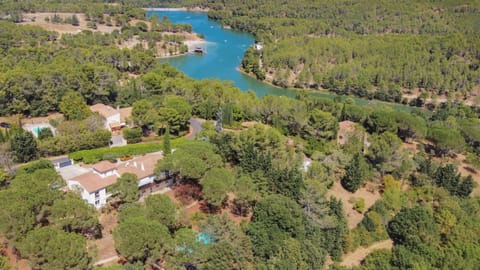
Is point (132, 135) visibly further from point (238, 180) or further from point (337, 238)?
point (337, 238)

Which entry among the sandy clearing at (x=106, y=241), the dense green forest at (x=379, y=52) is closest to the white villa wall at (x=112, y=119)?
the sandy clearing at (x=106, y=241)

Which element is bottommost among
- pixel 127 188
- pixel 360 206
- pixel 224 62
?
pixel 224 62

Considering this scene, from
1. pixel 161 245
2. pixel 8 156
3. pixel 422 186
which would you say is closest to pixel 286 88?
pixel 422 186

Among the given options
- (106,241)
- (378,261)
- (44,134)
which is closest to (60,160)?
(44,134)

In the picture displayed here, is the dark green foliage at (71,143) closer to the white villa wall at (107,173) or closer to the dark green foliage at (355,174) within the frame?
the white villa wall at (107,173)

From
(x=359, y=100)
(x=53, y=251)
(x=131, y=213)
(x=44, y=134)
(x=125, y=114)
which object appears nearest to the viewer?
(x=53, y=251)

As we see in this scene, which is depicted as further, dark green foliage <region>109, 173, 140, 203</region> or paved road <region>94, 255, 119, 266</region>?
dark green foliage <region>109, 173, 140, 203</region>

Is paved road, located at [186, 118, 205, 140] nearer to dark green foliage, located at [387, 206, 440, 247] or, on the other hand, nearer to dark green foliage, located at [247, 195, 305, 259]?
dark green foliage, located at [247, 195, 305, 259]

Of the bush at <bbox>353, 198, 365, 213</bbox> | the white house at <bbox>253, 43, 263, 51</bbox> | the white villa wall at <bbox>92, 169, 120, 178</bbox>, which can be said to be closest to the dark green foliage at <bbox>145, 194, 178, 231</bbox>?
the white villa wall at <bbox>92, 169, 120, 178</bbox>
